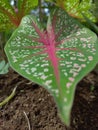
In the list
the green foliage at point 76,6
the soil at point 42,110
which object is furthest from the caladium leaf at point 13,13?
the soil at point 42,110

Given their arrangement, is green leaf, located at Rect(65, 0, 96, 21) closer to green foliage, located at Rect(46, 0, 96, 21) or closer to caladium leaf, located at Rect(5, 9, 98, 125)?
green foliage, located at Rect(46, 0, 96, 21)

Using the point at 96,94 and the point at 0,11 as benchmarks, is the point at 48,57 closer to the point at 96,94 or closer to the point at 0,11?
the point at 96,94

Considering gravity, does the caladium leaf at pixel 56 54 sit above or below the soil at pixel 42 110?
above

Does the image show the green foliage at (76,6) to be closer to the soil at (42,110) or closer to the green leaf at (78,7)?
the green leaf at (78,7)

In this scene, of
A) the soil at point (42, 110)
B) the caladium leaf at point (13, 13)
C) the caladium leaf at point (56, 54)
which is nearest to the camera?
the caladium leaf at point (56, 54)

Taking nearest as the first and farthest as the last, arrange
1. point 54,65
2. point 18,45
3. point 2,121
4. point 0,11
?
point 54,65
point 18,45
point 2,121
point 0,11

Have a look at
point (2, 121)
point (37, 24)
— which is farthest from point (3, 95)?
point (37, 24)

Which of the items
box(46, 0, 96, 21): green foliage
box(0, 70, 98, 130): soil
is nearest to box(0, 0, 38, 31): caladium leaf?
box(46, 0, 96, 21): green foliage
